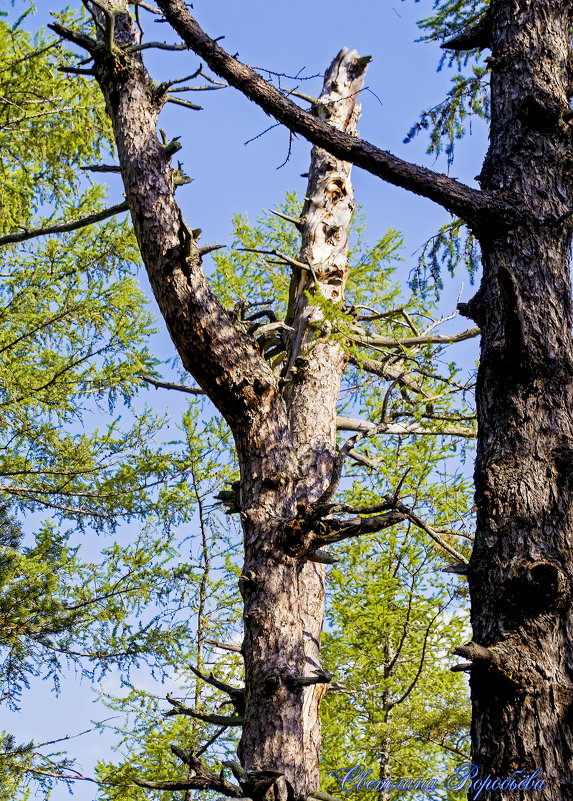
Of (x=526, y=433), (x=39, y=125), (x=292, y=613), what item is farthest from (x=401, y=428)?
(x=39, y=125)

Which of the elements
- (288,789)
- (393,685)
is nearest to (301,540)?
(288,789)

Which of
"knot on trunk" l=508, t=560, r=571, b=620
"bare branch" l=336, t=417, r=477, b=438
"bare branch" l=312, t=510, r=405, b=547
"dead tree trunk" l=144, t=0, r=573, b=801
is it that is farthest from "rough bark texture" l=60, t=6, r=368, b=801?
"knot on trunk" l=508, t=560, r=571, b=620

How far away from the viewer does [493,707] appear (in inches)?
102

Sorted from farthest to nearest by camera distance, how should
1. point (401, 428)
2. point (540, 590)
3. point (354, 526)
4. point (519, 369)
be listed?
point (401, 428)
point (354, 526)
point (519, 369)
point (540, 590)

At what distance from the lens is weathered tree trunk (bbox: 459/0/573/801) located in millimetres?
2512

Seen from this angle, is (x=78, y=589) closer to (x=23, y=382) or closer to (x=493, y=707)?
(x=23, y=382)

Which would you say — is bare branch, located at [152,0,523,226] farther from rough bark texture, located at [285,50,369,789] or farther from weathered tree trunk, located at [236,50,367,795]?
weathered tree trunk, located at [236,50,367,795]

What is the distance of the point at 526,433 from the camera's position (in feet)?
9.99

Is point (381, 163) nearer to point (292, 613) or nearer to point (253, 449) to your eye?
point (253, 449)

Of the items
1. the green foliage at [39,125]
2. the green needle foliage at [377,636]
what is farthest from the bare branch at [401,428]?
the green foliage at [39,125]

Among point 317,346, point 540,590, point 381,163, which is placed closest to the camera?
point 540,590

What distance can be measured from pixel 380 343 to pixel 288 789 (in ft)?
12.5

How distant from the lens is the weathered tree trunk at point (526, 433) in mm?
2512

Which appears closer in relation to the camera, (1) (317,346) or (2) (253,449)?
(2) (253,449)
